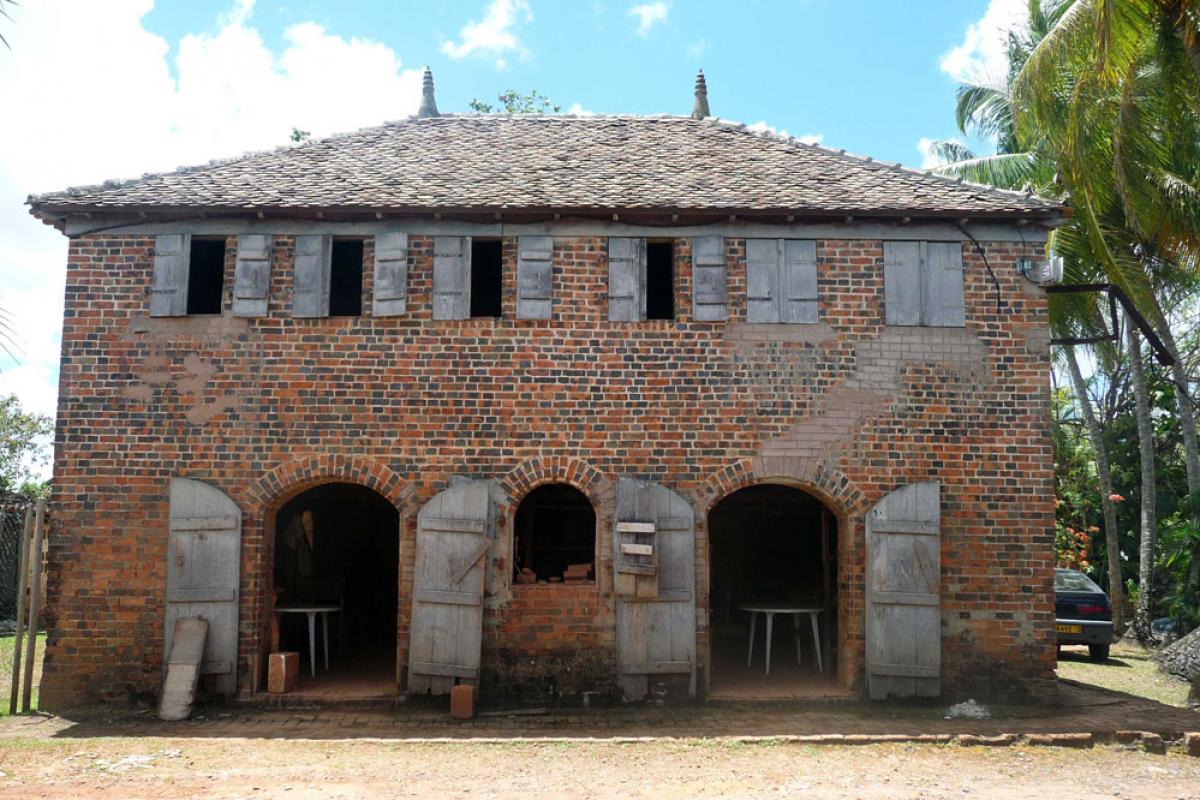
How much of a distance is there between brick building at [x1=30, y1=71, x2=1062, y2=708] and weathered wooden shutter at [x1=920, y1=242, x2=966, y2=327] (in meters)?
0.03

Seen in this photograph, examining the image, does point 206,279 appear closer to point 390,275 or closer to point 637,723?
point 390,275

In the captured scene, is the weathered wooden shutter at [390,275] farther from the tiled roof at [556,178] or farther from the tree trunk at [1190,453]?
the tree trunk at [1190,453]

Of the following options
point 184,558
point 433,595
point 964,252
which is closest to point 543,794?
point 433,595

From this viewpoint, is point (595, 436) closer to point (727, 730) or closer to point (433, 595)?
point (433, 595)

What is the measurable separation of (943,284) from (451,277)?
5.56m

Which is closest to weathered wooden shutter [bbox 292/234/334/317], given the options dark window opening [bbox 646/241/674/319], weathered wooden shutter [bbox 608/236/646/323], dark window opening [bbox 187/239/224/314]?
dark window opening [bbox 187/239/224/314]

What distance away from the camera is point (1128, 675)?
13.0m

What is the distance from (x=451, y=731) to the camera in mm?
8945

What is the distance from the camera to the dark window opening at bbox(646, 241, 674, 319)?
439 inches

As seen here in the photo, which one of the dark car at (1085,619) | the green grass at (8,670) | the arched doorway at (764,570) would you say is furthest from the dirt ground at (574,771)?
the dark car at (1085,619)

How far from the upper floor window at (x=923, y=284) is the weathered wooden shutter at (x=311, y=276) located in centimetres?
629

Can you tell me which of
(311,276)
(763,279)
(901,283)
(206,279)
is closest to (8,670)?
(206,279)

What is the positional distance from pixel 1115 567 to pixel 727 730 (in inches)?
491

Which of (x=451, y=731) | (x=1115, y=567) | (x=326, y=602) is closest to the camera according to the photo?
(x=451, y=731)
